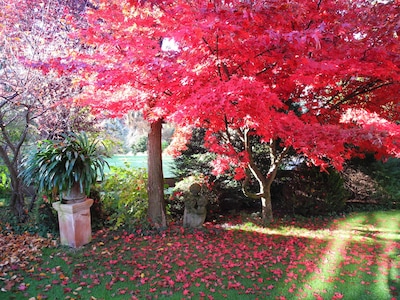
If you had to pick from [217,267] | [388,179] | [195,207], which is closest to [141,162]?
[195,207]

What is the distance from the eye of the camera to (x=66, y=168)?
4.44 metres

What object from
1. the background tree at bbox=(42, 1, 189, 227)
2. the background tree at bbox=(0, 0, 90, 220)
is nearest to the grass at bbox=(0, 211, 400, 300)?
the background tree at bbox=(42, 1, 189, 227)

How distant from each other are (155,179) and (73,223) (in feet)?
5.52

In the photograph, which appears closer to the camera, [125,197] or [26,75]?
[26,75]

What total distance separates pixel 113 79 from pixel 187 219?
9.90 feet

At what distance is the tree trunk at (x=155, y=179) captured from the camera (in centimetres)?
562

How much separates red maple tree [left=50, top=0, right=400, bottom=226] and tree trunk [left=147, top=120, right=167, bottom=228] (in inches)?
35.5

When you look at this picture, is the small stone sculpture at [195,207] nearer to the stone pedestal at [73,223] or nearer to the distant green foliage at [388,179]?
the stone pedestal at [73,223]

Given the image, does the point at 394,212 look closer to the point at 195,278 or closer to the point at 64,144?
the point at 195,278

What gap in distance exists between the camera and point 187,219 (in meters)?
5.68

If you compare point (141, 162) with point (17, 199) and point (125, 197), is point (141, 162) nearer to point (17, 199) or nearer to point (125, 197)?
point (125, 197)

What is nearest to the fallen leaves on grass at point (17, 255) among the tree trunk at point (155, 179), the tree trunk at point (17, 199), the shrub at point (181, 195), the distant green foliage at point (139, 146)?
the tree trunk at point (17, 199)

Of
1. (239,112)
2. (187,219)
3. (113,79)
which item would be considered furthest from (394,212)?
(113,79)

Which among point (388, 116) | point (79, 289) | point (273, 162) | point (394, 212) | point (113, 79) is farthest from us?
point (394, 212)
